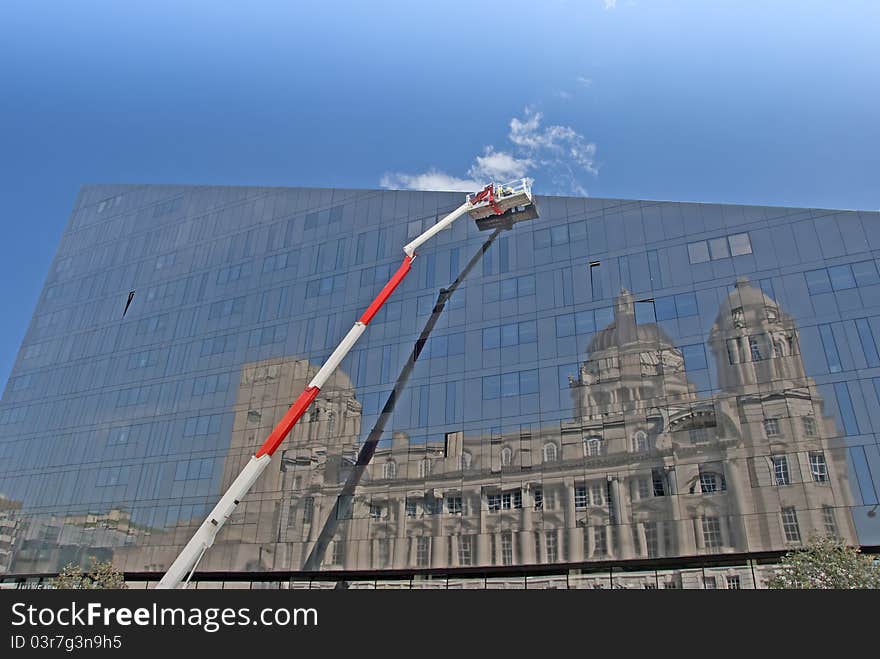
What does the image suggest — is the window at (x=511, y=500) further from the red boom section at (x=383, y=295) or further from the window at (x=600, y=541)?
the red boom section at (x=383, y=295)

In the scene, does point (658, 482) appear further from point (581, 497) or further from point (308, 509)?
point (308, 509)

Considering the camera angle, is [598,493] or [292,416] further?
[598,493]

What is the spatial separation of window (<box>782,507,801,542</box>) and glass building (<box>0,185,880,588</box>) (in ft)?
0.35

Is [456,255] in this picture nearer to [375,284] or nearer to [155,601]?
[375,284]

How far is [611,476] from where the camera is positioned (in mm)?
40844

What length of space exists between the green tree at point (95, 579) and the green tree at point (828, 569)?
40.8 meters

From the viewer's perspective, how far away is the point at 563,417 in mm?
43531

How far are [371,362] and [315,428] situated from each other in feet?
20.1

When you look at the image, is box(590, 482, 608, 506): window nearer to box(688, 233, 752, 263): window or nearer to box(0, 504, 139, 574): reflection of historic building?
box(688, 233, 752, 263): window

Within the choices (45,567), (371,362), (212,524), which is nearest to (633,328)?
(371,362)

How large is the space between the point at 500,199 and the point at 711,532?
86.1 feet

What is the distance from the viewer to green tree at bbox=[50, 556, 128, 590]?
156 feet

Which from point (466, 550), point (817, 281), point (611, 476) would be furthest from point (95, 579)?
point (817, 281)

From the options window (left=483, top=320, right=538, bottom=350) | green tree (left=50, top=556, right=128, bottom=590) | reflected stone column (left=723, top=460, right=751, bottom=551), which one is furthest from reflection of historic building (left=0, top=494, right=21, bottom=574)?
reflected stone column (left=723, top=460, right=751, bottom=551)
